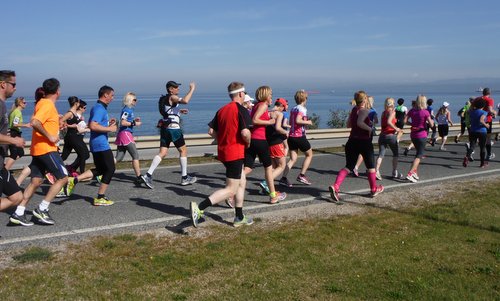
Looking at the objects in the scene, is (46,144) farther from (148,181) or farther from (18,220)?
(148,181)

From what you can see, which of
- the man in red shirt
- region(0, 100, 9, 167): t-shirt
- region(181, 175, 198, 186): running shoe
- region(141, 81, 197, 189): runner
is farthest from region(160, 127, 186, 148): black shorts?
region(0, 100, 9, 167): t-shirt

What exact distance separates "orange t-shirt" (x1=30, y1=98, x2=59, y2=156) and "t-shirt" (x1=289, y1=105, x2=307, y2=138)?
4335 mm

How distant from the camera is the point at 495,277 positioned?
4605mm

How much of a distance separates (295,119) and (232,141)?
125 inches

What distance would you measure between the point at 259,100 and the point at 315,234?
7.07 ft

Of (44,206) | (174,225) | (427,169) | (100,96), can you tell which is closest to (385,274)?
(174,225)

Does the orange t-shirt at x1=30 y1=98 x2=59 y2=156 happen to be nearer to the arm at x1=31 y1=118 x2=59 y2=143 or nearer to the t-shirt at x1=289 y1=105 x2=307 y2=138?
the arm at x1=31 y1=118 x2=59 y2=143

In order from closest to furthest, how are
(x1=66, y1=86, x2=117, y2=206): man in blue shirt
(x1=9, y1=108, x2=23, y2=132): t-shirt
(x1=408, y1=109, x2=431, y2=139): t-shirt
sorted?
1. (x1=66, y1=86, x2=117, y2=206): man in blue shirt
2. (x1=9, y1=108, x2=23, y2=132): t-shirt
3. (x1=408, y1=109, x2=431, y2=139): t-shirt

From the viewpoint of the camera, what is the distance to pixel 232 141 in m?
5.95

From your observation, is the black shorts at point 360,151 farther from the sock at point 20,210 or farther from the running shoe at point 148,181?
the sock at point 20,210

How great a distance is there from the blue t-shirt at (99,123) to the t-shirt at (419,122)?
600 centimetres

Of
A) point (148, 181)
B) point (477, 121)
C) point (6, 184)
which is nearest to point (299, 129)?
point (148, 181)

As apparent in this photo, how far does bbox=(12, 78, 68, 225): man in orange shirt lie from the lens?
5.81 m

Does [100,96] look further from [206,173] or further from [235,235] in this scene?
[206,173]
